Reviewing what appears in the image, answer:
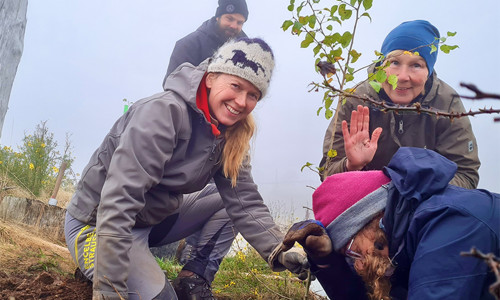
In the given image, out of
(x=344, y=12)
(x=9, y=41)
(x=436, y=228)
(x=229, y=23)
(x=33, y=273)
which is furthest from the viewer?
(x=229, y=23)

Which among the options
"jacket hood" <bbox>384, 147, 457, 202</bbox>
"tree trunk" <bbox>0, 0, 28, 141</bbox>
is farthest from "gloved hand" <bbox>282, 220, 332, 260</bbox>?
"tree trunk" <bbox>0, 0, 28, 141</bbox>

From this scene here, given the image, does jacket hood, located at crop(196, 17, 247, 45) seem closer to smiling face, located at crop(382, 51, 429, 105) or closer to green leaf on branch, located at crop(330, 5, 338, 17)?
smiling face, located at crop(382, 51, 429, 105)

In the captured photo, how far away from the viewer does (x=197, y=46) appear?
480 centimetres

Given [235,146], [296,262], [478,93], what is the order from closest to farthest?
[478,93], [296,262], [235,146]

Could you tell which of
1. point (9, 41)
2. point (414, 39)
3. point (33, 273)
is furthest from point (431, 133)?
point (9, 41)

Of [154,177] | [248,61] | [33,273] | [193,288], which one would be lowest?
[33,273]

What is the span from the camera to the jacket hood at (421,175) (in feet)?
5.15

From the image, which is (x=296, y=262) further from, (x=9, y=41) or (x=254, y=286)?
(x=9, y=41)

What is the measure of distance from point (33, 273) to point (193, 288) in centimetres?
116

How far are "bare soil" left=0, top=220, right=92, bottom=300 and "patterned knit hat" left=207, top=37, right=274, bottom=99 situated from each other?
5.08 feet

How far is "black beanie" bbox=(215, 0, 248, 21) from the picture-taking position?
482 cm

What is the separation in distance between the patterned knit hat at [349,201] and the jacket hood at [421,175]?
0.09 m

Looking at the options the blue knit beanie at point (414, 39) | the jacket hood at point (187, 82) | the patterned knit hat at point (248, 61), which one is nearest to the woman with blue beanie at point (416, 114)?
the blue knit beanie at point (414, 39)

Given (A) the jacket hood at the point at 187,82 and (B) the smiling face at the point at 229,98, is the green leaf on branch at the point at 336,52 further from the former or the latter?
(A) the jacket hood at the point at 187,82
